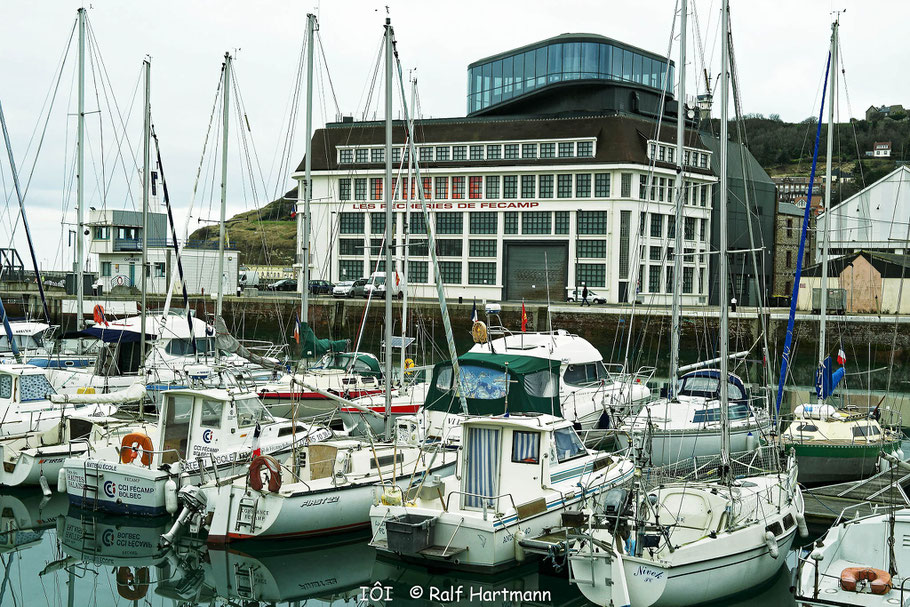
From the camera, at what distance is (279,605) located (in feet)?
43.1

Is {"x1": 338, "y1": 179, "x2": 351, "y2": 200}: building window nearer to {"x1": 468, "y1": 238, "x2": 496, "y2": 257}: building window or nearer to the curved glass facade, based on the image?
{"x1": 468, "y1": 238, "x2": 496, "y2": 257}: building window

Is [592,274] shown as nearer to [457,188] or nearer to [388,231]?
[457,188]

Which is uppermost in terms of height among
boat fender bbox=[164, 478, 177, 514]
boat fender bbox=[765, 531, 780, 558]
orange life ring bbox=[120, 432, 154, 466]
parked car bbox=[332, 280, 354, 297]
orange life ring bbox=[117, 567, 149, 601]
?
parked car bbox=[332, 280, 354, 297]

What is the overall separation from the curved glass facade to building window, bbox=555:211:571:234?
39.5 feet

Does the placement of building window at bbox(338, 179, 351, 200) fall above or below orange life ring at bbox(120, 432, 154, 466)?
above

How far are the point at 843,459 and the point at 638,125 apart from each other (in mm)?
39660

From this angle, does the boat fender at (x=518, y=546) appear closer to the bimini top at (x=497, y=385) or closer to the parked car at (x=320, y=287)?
the bimini top at (x=497, y=385)

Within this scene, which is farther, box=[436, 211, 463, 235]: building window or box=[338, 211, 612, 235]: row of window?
box=[436, 211, 463, 235]: building window

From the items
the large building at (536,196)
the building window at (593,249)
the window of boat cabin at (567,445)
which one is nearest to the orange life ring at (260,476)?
the window of boat cabin at (567,445)

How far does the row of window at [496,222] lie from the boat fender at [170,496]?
40215 mm

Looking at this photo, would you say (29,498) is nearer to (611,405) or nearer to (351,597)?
(351,597)

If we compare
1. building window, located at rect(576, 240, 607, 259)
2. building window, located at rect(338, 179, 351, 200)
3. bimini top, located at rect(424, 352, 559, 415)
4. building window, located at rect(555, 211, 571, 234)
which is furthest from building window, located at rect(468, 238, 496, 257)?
bimini top, located at rect(424, 352, 559, 415)

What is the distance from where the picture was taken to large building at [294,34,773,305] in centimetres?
5378

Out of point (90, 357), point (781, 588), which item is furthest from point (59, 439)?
point (781, 588)
